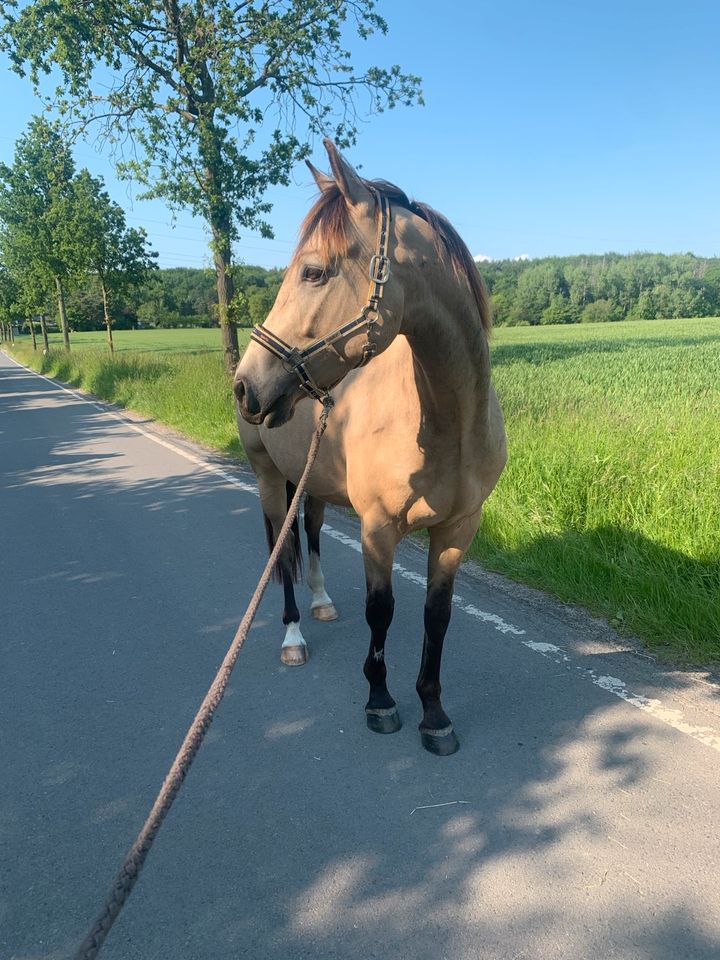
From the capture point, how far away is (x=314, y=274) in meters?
1.82

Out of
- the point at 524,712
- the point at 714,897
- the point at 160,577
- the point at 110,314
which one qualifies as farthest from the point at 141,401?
the point at 714,897

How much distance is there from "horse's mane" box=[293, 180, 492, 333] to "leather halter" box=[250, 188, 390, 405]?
11 centimetres

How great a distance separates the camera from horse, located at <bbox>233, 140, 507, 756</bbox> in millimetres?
1806

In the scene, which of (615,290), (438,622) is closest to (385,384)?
(438,622)

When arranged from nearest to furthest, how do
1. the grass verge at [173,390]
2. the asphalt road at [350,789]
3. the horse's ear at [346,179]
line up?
1. the horse's ear at [346,179]
2. the asphalt road at [350,789]
3. the grass verge at [173,390]

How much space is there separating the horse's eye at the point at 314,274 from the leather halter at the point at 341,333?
0.14 metres

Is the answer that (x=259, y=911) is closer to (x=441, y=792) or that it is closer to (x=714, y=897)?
(x=441, y=792)

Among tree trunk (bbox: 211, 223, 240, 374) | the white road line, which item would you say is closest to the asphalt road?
the white road line

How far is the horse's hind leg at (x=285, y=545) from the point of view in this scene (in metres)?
3.60

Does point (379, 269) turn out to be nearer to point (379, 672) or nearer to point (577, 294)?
point (379, 672)

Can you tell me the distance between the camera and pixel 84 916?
193cm

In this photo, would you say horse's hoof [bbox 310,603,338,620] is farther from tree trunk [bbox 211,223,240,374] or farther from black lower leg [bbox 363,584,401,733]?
tree trunk [bbox 211,223,240,374]

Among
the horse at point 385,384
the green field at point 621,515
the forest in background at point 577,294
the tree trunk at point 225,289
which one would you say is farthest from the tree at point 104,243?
the forest in background at point 577,294

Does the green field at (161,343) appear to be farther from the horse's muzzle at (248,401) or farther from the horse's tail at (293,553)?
the horse's muzzle at (248,401)
